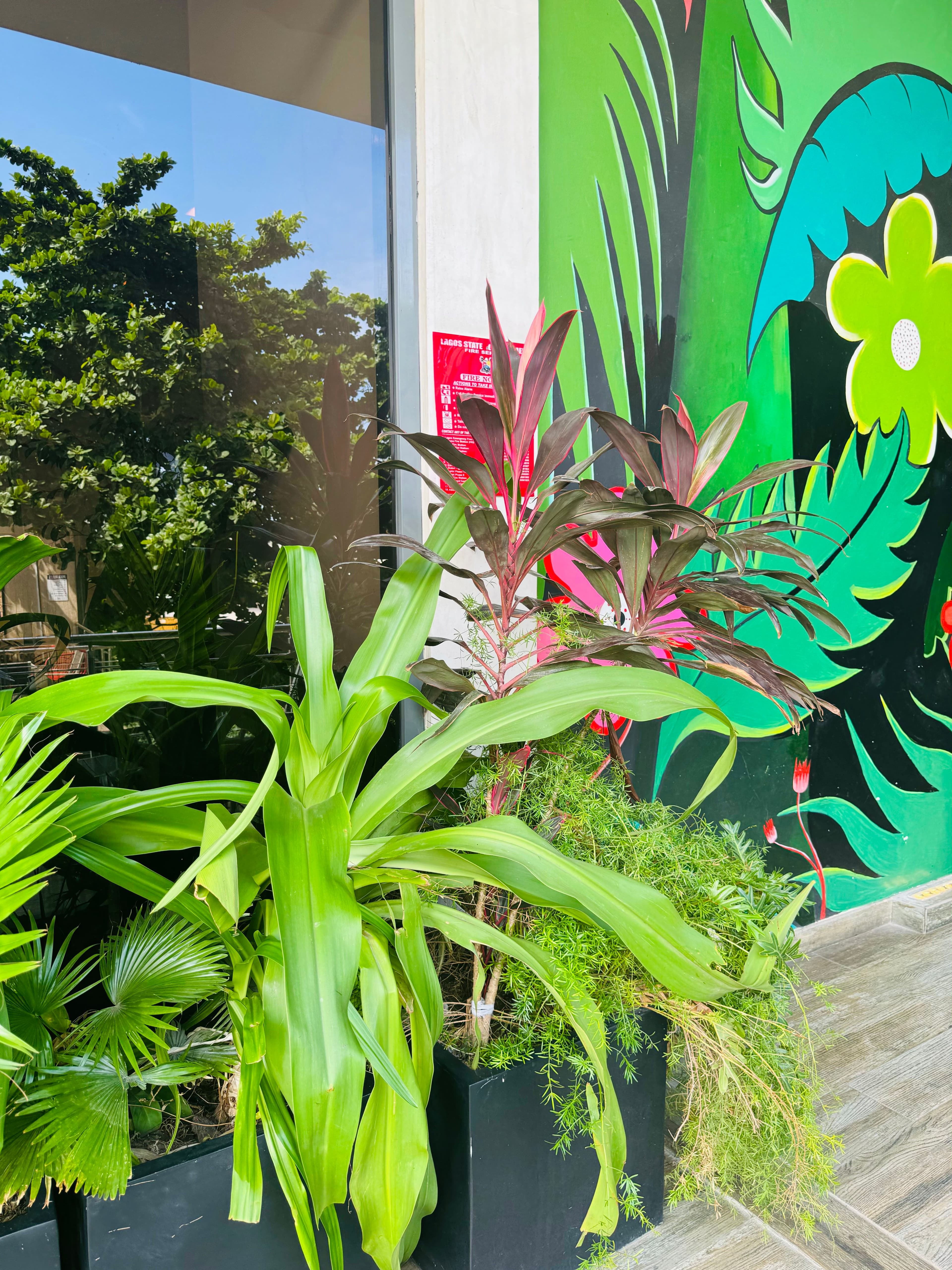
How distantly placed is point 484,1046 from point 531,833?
13.5 inches

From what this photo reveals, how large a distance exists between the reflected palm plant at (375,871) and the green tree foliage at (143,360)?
40 cm

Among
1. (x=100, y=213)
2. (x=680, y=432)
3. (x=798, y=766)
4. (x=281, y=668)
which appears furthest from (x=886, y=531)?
(x=100, y=213)

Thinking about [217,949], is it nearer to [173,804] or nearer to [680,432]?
[173,804]

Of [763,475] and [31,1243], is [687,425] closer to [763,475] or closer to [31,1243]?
[763,475]

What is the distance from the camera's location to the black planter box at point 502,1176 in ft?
3.46

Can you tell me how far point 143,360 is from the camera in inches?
53.8

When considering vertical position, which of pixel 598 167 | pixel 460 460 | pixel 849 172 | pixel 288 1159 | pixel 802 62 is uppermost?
pixel 802 62

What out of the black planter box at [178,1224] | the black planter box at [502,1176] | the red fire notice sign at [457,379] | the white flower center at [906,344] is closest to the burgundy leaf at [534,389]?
the red fire notice sign at [457,379]

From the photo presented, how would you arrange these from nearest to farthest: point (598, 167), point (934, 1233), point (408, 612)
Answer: point (408, 612)
point (934, 1233)
point (598, 167)

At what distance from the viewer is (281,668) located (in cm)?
156

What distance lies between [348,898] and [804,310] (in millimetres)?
2128

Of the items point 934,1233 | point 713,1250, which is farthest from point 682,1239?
point 934,1233

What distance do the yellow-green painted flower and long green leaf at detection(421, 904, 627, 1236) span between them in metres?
2.05

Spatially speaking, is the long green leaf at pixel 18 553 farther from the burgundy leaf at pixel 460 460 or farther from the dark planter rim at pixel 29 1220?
the dark planter rim at pixel 29 1220
